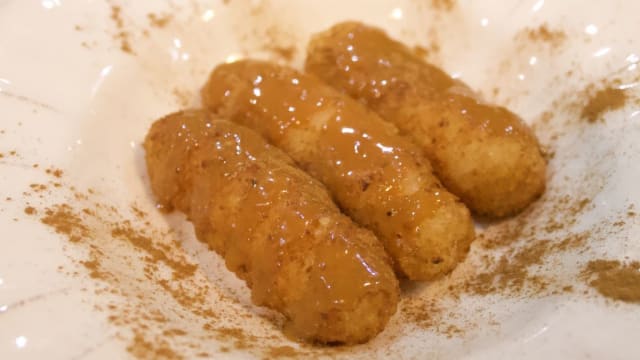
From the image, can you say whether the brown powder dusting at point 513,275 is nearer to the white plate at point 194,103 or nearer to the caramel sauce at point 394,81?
the white plate at point 194,103

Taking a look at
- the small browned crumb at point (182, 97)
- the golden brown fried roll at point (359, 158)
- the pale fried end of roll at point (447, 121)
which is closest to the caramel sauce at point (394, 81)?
the pale fried end of roll at point (447, 121)

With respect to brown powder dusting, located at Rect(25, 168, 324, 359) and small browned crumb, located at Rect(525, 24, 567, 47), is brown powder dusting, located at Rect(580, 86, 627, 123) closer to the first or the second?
small browned crumb, located at Rect(525, 24, 567, 47)

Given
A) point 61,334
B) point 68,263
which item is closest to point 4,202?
point 68,263

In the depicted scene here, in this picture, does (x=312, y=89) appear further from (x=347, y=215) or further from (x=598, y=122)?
(x=598, y=122)

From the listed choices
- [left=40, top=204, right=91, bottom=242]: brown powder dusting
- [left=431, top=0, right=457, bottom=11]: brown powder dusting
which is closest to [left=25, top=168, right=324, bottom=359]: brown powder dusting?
[left=40, top=204, right=91, bottom=242]: brown powder dusting

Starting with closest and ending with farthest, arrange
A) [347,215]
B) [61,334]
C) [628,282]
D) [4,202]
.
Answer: [61,334]
[628,282]
[4,202]
[347,215]

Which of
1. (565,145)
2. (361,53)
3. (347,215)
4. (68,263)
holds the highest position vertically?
(361,53)

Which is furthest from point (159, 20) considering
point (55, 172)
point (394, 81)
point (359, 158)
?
point (359, 158)
